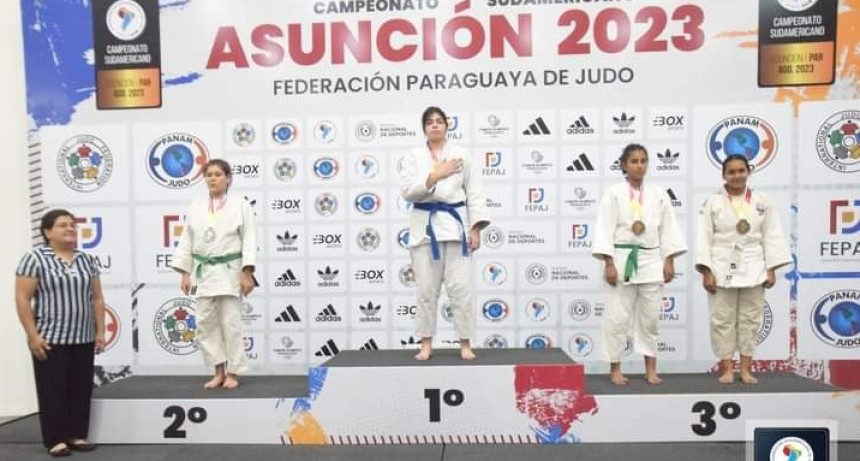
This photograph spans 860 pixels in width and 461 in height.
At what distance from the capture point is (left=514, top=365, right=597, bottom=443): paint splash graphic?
10.8 ft

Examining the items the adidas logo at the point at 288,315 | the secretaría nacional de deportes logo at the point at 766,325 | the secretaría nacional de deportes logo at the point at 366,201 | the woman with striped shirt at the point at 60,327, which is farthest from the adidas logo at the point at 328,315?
the secretaría nacional de deportes logo at the point at 766,325

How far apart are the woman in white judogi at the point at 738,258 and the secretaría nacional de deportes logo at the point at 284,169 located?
9.61 ft

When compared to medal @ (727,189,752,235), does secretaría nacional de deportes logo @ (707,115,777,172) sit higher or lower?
higher

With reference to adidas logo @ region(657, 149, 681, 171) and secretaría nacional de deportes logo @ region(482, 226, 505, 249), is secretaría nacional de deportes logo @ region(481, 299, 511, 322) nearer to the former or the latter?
secretaría nacional de deportes logo @ region(482, 226, 505, 249)

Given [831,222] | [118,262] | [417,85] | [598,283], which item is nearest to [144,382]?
[118,262]

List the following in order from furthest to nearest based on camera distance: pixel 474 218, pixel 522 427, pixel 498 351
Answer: pixel 498 351, pixel 474 218, pixel 522 427

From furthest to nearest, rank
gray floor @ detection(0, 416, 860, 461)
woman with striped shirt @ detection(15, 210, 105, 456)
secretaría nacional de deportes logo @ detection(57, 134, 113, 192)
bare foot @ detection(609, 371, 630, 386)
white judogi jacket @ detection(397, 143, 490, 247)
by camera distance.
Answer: secretaría nacional de deportes logo @ detection(57, 134, 113, 192), bare foot @ detection(609, 371, 630, 386), white judogi jacket @ detection(397, 143, 490, 247), woman with striped shirt @ detection(15, 210, 105, 456), gray floor @ detection(0, 416, 860, 461)

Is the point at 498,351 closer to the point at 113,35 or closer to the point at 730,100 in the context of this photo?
the point at 730,100

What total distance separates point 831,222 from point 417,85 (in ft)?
10.4

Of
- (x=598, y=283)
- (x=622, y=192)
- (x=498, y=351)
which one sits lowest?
(x=498, y=351)

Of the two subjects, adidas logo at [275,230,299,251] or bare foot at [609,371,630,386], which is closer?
bare foot at [609,371,630,386]

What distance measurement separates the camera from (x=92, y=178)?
4738 millimetres

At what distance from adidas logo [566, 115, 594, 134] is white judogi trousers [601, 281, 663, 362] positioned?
4.45 feet

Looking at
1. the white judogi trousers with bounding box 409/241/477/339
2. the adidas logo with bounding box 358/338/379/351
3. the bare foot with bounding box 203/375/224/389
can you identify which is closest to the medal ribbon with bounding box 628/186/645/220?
the white judogi trousers with bounding box 409/241/477/339
